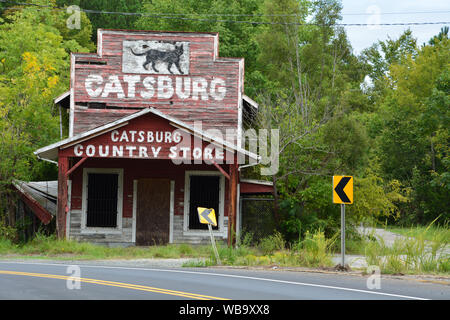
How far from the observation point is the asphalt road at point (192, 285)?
10.8m

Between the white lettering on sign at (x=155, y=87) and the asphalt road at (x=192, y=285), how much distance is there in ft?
31.4

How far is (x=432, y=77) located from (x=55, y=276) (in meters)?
39.5

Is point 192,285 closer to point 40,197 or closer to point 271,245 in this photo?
point 271,245

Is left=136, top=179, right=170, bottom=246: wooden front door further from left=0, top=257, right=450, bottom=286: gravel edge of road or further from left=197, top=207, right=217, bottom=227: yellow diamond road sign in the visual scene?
left=197, top=207, right=217, bottom=227: yellow diamond road sign

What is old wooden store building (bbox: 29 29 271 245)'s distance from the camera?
2373 centimetres

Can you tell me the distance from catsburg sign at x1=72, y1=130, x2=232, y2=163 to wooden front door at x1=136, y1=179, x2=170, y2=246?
257cm

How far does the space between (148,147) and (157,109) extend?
7.74 ft

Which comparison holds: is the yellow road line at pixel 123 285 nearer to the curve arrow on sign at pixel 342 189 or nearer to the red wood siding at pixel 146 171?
the curve arrow on sign at pixel 342 189

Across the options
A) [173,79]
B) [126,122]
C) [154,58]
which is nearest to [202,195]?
[126,122]

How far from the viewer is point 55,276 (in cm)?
1342

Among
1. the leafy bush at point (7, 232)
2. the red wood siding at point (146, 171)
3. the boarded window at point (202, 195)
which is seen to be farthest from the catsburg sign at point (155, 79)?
the leafy bush at point (7, 232)

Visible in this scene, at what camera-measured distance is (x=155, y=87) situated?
2419 centimetres

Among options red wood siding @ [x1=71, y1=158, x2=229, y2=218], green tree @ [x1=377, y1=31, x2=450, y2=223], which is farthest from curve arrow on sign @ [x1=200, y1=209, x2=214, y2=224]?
green tree @ [x1=377, y1=31, x2=450, y2=223]
